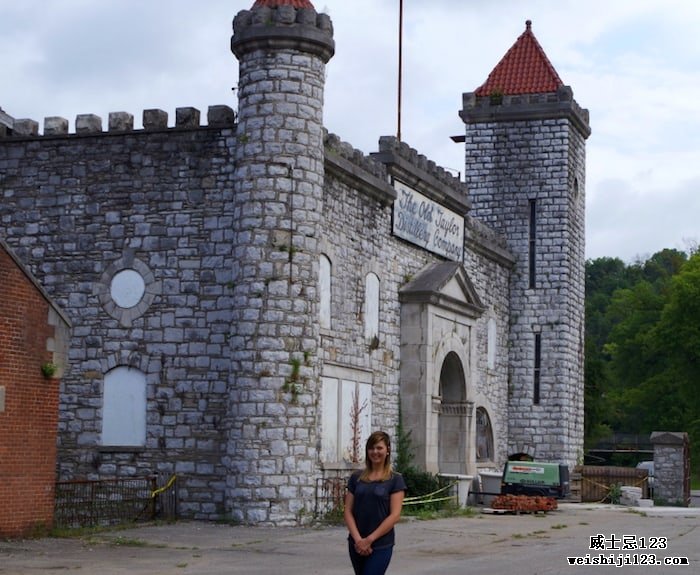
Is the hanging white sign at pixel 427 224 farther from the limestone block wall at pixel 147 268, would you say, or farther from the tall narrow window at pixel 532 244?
the limestone block wall at pixel 147 268

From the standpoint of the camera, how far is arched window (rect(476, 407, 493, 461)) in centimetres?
3444

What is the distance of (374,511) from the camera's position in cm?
1038

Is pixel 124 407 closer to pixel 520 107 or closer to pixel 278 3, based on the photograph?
pixel 278 3

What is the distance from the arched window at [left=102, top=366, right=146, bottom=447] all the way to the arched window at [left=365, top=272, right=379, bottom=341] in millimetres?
5201

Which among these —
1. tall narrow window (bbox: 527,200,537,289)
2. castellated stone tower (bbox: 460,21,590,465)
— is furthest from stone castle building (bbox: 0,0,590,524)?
tall narrow window (bbox: 527,200,537,289)

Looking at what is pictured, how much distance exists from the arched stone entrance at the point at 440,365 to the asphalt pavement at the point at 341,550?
373cm

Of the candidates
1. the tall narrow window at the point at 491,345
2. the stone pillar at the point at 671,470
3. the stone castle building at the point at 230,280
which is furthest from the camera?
the stone pillar at the point at 671,470

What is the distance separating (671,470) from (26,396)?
22255 millimetres

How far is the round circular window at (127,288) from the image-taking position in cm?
2345

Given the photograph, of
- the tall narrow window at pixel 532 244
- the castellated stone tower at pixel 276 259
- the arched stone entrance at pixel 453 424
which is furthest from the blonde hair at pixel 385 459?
the tall narrow window at pixel 532 244

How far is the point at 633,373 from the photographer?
227ft

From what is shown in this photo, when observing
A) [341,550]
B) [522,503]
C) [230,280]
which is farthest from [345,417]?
[341,550]

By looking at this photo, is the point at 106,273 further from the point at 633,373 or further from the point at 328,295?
the point at 633,373

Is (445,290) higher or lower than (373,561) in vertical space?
higher
